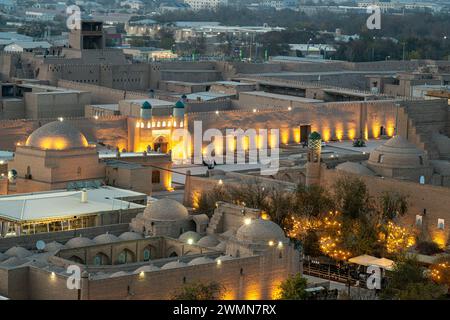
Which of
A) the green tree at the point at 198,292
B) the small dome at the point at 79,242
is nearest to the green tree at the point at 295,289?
the green tree at the point at 198,292

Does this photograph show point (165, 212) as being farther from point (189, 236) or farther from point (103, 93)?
point (103, 93)

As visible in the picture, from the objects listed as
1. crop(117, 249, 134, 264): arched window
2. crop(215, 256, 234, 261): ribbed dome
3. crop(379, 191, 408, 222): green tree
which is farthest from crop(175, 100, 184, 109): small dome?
crop(215, 256, 234, 261): ribbed dome

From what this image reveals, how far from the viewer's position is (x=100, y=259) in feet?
122

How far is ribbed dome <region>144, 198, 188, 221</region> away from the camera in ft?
128

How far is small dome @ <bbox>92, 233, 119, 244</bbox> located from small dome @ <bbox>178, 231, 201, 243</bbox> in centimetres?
166

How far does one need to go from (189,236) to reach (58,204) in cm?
455

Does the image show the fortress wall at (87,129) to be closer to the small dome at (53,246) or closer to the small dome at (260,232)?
the small dome at (53,246)

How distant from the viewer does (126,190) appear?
44125mm

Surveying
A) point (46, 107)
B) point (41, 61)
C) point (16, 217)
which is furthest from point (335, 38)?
point (16, 217)

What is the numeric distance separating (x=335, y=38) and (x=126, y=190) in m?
87.8

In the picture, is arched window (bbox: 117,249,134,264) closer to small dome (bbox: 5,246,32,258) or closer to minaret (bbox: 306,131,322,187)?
small dome (bbox: 5,246,32,258)

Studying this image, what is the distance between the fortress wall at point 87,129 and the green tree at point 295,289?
60.3 feet

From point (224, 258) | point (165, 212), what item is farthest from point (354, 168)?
point (224, 258)
